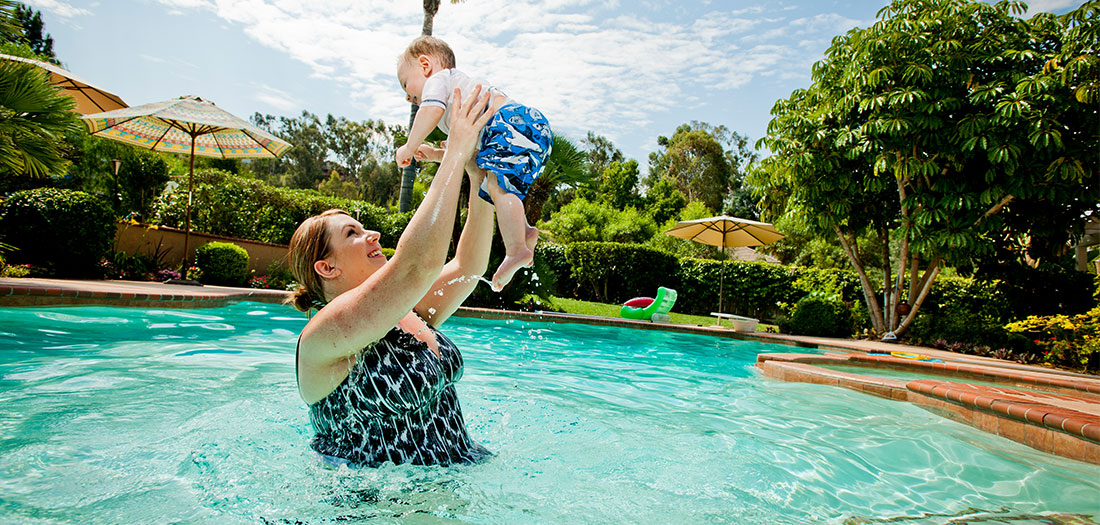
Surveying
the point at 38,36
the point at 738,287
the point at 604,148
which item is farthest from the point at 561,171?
the point at 604,148

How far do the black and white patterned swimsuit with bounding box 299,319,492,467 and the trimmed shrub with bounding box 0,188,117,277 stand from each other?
32.4ft

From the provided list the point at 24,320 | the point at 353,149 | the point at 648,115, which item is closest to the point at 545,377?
the point at 24,320

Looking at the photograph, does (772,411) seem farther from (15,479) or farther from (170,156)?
(170,156)

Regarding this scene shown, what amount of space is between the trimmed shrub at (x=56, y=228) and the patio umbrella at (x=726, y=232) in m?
11.7

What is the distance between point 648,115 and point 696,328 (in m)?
18.2

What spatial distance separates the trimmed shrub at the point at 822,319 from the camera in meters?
Answer: 12.5

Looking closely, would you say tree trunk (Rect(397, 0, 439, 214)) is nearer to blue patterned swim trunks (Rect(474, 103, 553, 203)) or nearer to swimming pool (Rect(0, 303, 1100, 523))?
swimming pool (Rect(0, 303, 1100, 523))

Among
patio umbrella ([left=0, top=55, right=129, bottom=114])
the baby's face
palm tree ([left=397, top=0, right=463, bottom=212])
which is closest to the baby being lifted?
the baby's face

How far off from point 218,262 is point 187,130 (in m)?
2.78

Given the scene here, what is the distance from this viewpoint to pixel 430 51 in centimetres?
239

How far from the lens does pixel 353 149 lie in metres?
66.3

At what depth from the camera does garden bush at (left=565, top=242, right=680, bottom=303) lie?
17.6 metres

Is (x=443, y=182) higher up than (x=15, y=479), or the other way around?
(x=443, y=182)

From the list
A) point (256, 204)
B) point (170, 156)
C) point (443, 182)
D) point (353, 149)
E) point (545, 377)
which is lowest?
point (545, 377)
